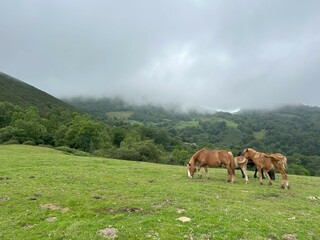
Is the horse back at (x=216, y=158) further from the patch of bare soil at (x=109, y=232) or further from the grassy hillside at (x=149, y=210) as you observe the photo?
the patch of bare soil at (x=109, y=232)

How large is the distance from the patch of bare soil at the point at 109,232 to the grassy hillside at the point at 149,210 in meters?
0.08

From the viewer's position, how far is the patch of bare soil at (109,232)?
10227mm

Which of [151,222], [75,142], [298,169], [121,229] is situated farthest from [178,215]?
[298,169]

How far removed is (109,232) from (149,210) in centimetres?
269

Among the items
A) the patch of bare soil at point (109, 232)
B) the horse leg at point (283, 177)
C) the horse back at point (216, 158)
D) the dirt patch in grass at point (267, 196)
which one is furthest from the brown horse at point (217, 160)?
the patch of bare soil at point (109, 232)

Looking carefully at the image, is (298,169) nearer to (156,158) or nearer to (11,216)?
(156,158)

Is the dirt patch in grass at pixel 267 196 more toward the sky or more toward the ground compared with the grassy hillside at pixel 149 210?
more toward the sky

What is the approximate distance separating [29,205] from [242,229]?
9.91m

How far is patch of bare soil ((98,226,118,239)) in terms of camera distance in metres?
10.2

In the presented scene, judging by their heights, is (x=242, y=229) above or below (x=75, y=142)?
below

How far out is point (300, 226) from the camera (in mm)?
11516

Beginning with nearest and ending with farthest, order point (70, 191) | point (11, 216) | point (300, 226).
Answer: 1. point (300, 226)
2. point (11, 216)
3. point (70, 191)

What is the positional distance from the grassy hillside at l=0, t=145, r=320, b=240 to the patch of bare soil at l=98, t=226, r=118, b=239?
0.08m

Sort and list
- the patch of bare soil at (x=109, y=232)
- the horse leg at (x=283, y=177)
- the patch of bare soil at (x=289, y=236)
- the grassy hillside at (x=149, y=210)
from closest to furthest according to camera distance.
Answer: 1. the patch of bare soil at (x=109, y=232)
2. the patch of bare soil at (x=289, y=236)
3. the grassy hillside at (x=149, y=210)
4. the horse leg at (x=283, y=177)
